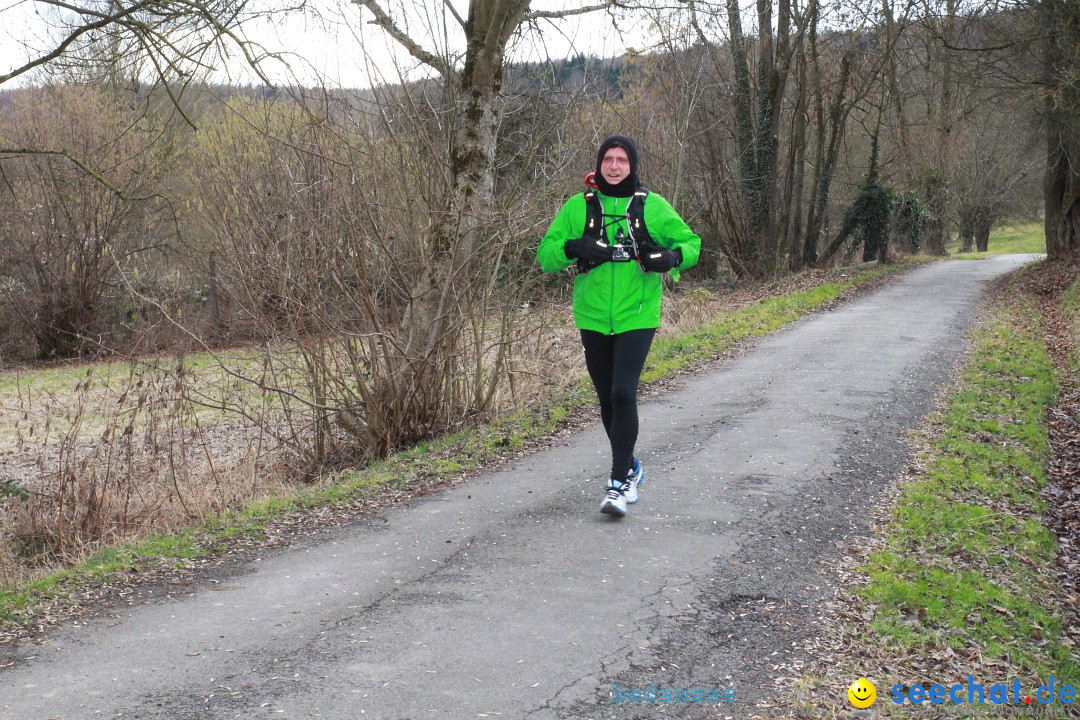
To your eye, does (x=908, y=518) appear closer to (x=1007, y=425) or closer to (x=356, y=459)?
(x=1007, y=425)

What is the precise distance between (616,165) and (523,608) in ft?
8.92

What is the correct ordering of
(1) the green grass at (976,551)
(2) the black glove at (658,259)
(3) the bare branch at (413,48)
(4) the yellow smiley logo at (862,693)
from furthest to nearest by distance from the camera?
(3) the bare branch at (413,48), (2) the black glove at (658,259), (1) the green grass at (976,551), (4) the yellow smiley logo at (862,693)

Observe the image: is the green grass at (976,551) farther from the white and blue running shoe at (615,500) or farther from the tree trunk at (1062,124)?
the tree trunk at (1062,124)

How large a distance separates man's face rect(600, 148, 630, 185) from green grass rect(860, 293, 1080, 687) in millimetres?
2722

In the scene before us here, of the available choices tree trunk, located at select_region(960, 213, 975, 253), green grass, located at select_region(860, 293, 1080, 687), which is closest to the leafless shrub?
green grass, located at select_region(860, 293, 1080, 687)

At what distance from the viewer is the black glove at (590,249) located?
5.86 m

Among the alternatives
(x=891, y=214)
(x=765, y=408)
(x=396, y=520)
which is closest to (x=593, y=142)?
(x=765, y=408)

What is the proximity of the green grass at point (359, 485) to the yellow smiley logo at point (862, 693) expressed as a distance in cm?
369

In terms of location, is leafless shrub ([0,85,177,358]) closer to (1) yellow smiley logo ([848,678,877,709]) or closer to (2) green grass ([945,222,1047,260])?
(1) yellow smiley logo ([848,678,877,709])

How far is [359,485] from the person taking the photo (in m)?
7.22

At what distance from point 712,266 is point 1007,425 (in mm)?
17329

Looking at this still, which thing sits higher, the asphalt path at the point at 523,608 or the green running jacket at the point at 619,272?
the green running jacket at the point at 619,272

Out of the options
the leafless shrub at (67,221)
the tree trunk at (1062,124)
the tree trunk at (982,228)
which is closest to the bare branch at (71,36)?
the leafless shrub at (67,221)

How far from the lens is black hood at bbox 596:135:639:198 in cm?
586
